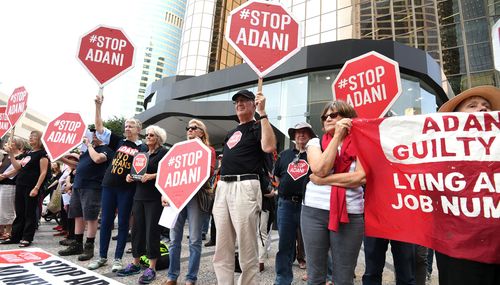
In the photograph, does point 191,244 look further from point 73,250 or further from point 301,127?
point 73,250

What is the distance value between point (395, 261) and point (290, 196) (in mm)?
1345

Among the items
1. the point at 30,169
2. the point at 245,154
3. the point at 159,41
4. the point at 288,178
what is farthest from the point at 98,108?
the point at 159,41

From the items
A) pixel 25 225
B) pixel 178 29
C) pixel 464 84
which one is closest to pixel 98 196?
pixel 25 225

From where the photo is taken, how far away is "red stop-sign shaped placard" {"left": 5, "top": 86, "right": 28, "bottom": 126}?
5853 millimetres

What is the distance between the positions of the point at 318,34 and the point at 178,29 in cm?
9984

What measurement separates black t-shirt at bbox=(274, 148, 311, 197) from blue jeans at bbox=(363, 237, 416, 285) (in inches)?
37.4

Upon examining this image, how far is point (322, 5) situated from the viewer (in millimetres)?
24969

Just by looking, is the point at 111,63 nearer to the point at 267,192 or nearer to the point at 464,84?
the point at 267,192

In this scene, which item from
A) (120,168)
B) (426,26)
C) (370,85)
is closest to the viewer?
(370,85)

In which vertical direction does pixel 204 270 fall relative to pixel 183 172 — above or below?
below

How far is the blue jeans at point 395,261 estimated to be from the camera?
9.09ft

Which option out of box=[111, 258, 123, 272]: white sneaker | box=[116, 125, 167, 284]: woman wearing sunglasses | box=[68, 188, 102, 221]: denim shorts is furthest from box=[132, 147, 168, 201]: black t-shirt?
box=[68, 188, 102, 221]: denim shorts

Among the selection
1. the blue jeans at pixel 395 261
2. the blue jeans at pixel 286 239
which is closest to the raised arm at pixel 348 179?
the blue jeans at pixel 395 261

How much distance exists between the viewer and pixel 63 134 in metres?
4.75
